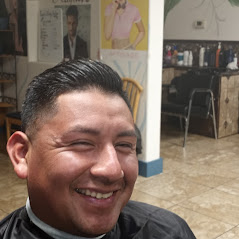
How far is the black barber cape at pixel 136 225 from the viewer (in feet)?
2.76

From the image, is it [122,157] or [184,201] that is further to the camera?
[184,201]

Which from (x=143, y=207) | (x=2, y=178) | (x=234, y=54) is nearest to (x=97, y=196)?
(x=143, y=207)

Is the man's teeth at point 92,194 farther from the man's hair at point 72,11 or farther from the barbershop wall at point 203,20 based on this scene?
the barbershop wall at point 203,20

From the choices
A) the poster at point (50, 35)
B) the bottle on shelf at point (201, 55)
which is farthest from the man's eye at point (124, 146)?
the bottle on shelf at point (201, 55)

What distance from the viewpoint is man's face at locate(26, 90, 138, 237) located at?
0.68 meters

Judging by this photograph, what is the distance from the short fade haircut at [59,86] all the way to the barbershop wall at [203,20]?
15.5 feet

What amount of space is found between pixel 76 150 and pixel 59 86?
12cm

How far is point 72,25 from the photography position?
4195 mm

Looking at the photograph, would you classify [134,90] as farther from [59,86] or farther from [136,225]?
[59,86]

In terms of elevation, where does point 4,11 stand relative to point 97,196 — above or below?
above

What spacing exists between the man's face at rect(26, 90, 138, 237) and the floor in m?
1.95

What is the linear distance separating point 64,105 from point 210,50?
4948 millimetres

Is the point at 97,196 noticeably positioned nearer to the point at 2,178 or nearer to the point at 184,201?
the point at 184,201

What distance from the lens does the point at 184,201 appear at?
9.95 ft
